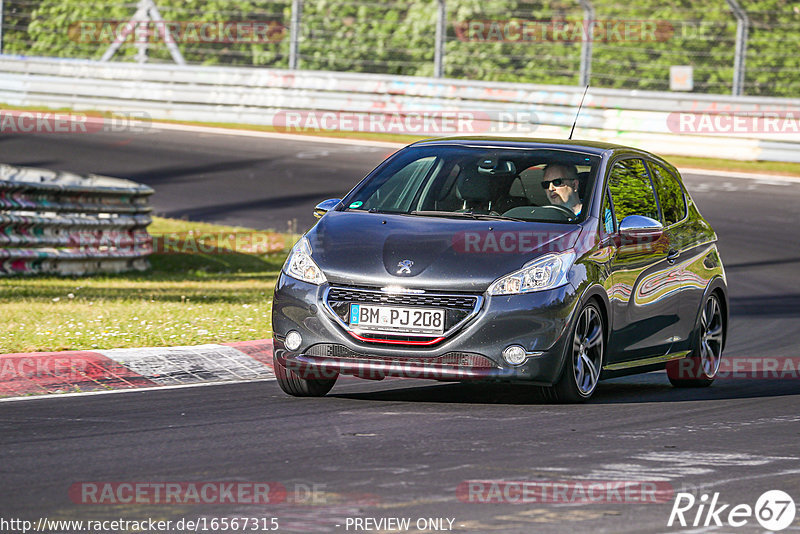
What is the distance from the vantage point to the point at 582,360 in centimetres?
850

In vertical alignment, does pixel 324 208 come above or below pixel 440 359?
above

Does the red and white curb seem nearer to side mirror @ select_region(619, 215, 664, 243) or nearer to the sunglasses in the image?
the sunglasses

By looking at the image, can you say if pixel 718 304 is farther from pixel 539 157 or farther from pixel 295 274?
pixel 295 274

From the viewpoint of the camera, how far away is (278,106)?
3064 centimetres

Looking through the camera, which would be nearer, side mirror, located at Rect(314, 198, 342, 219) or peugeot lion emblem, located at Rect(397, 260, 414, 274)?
peugeot lion emblem, located at Rect(397, 260, 414, 274)

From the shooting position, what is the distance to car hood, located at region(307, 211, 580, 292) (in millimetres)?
7980

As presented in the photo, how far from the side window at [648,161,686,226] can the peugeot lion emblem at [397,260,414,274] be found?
2478mm

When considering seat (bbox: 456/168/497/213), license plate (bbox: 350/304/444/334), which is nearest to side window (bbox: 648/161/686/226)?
seat (bbox: 456/168/497/213)

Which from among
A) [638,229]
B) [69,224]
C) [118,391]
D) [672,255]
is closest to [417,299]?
[638,229]

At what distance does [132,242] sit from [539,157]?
818cm

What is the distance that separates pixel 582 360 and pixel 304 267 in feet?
5.60

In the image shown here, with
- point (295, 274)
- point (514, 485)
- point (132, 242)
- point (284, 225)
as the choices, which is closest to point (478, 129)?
point (284, 225)

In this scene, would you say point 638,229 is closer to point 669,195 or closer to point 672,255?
point 672,255

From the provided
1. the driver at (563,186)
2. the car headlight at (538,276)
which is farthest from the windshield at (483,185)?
the car headlight at (538,276)
